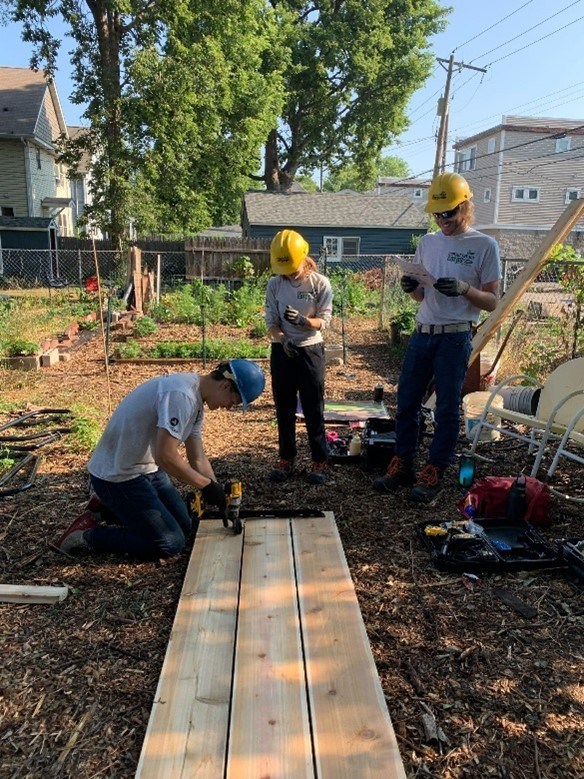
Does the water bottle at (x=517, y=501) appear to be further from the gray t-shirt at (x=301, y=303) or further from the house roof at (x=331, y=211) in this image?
the house roof at (x=331, y=211)

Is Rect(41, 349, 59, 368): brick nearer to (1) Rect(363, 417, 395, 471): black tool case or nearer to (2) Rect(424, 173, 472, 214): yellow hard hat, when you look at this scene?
(1) Rect(363, 417, 395, 471): black tool case

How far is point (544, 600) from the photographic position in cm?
271

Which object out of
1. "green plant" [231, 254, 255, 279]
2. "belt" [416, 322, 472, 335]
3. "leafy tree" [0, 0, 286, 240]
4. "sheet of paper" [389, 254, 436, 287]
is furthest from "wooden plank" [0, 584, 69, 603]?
"leafy tree" [0, 0, 286, 240]

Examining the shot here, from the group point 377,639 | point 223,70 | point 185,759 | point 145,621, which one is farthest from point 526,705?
point 223,70

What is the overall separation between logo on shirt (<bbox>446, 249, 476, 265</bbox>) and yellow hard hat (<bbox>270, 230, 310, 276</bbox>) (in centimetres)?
90

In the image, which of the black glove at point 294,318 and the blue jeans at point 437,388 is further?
the black glove at point 294,318

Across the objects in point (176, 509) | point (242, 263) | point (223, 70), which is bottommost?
point (176, 509)

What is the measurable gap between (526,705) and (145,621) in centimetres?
157

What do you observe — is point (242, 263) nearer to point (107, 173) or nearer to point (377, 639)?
point (107, 173)

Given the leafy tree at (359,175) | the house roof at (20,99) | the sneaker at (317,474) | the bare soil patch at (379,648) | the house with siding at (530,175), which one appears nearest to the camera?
the bare soil patch at (379,648)

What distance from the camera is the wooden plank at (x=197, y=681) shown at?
70.6 inches

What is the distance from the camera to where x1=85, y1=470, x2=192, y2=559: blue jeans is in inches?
116

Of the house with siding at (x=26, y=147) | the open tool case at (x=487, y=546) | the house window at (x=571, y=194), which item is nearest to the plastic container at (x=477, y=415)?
the open tool case at (x=487, y=546)

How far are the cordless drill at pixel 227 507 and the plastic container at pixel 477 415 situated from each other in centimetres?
230
